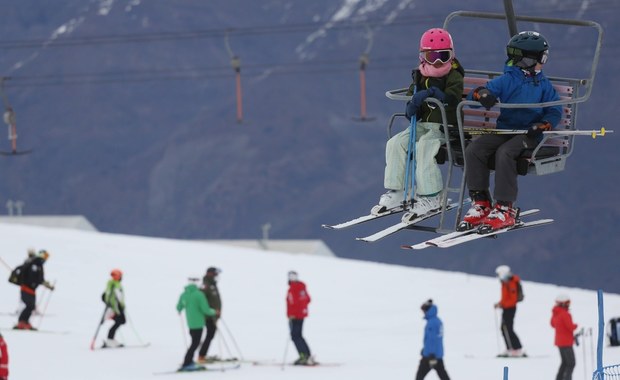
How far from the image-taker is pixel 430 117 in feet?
29.3

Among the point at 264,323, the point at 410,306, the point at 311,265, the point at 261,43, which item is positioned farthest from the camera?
the point at 261,43

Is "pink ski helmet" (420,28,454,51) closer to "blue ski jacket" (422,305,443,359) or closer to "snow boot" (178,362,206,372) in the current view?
"blue ski jacket" (422,305,443,359)

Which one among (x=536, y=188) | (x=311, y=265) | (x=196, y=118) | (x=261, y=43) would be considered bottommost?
(x=311, y=265)

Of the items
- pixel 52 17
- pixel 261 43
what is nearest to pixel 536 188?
pixel 261 43

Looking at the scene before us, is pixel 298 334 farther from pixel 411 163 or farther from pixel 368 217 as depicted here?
pixel 368 217

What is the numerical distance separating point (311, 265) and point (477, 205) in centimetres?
2605

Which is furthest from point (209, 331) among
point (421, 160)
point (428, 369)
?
point (421, 160)

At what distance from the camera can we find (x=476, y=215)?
8.70 m

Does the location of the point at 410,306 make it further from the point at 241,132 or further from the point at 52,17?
the point at 52,17

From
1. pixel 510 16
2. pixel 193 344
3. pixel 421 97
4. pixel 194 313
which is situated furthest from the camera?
pixel 194 313

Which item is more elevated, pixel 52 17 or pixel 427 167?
pixel 52 17

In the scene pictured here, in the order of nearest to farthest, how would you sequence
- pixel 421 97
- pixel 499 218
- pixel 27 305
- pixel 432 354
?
pixel 499 218
pixel 421 97
pixel 432 354
pixel 27 305

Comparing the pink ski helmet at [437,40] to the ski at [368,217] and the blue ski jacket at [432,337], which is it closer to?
the ski at [368,217]

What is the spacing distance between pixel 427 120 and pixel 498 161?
0.63 m
